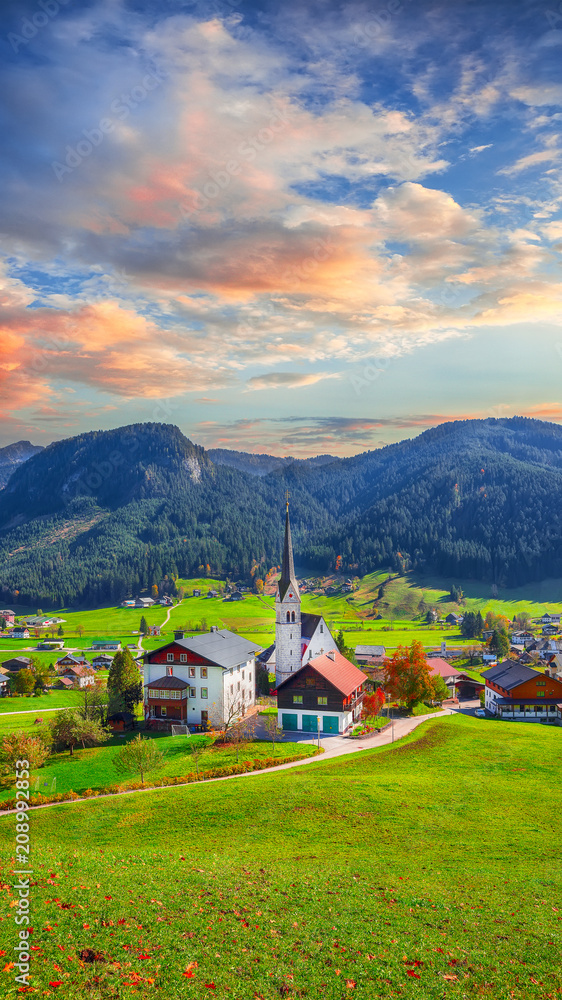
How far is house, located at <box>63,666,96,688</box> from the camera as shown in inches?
4592

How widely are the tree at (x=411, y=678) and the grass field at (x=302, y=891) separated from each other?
103 ft

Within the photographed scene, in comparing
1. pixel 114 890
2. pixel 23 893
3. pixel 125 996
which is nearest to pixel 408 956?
pixel 125 996

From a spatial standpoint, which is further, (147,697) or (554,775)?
(147,697)

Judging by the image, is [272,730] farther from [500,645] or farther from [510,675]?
[500,645]

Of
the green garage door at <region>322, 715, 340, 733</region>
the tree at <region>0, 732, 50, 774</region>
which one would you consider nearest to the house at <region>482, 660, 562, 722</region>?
the green garage door at <region>322, 715, 340, 733</region>

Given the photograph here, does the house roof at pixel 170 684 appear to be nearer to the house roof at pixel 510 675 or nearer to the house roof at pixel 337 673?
the house roof at pixel 337 673

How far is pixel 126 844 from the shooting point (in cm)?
2756

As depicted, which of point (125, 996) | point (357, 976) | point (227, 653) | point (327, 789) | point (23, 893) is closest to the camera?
point (125, 996)

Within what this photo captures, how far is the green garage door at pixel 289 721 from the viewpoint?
6161 cm

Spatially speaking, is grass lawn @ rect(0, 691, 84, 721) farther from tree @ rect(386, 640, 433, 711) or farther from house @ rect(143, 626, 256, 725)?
tree @ rect(386, 640, 433, 711)

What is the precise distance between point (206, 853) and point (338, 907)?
8933mm

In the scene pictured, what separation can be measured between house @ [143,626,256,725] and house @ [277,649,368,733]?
6021 millimetres

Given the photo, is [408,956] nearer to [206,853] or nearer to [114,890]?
[114,890]

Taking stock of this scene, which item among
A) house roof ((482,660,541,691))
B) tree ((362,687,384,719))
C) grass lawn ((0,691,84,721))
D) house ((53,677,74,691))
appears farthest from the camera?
house ((53,677,74,691))
